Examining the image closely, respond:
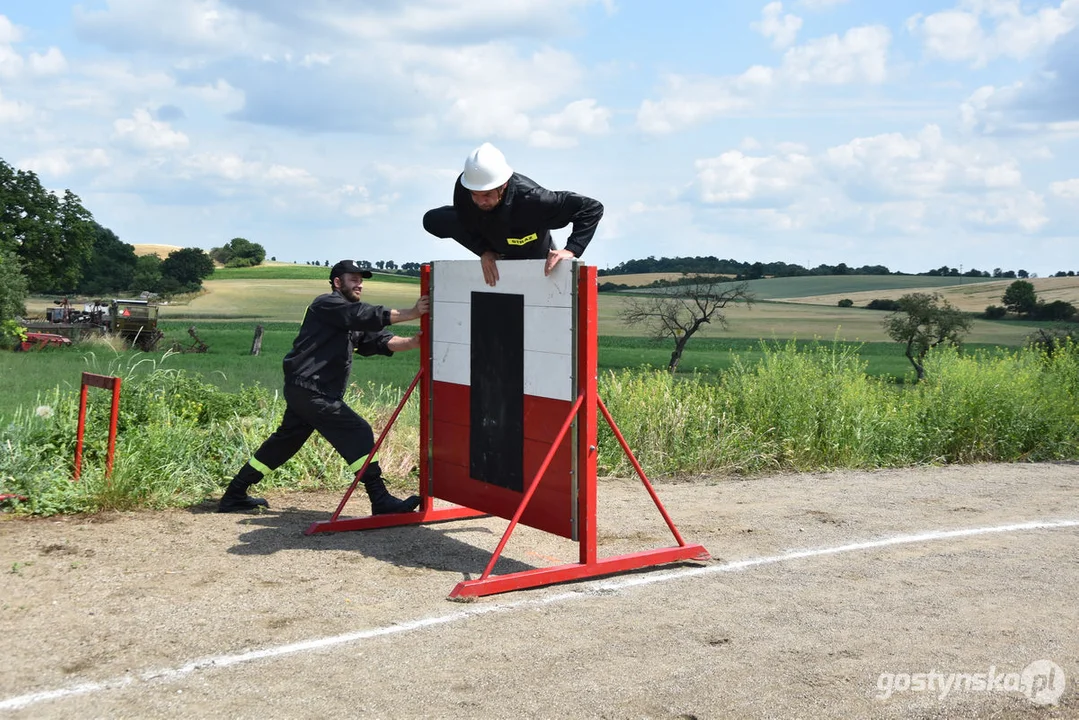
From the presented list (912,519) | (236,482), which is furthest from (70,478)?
(912,519)

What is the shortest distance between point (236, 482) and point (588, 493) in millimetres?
3598

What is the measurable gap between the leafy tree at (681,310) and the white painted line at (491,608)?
142ft

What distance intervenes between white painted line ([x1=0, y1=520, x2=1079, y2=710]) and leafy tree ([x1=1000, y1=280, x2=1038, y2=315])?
4265 cm

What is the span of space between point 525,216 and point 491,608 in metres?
2.87

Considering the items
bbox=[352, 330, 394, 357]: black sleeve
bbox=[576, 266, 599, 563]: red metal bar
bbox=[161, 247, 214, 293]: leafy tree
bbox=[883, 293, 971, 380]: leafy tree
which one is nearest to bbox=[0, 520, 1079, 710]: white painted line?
bbox=[576, 266, 599, 563]: red metal bar

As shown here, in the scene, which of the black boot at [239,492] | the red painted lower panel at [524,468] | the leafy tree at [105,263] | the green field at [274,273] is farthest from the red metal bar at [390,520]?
the leafy tree at [105,263]

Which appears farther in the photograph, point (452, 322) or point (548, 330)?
point (452, 322)

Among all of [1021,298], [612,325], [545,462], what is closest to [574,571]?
[545,462]

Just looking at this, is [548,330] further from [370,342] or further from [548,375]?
[370,342]

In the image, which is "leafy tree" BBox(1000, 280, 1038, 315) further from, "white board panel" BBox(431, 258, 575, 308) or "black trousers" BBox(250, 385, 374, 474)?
"black trousers" BBox(250, 385, 374, 474)

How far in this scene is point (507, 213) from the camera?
A: 7746 millimetres

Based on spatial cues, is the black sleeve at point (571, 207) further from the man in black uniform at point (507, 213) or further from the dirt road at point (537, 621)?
the dirt road at point (537, 621)

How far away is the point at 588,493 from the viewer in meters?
7.17

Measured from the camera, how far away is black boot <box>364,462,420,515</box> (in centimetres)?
866
